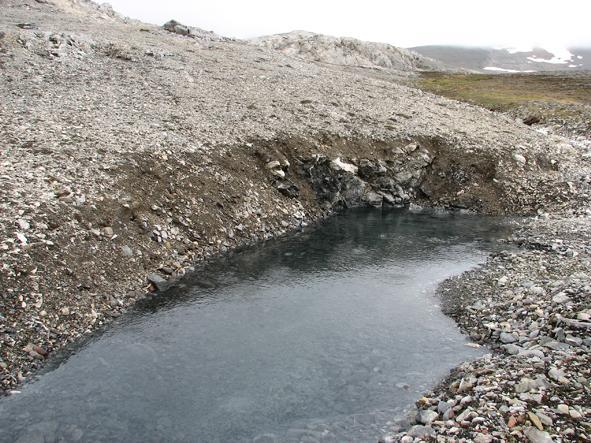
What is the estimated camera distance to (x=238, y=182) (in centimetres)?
2956

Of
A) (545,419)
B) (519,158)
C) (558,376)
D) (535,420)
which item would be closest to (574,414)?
(545,419)

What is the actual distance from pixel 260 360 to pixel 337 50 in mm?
115528

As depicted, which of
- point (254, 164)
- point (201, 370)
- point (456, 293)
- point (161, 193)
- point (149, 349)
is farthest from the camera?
point (254, 164)

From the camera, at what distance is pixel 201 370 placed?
51.8ft

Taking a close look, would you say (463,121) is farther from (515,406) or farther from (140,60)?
(515,406)

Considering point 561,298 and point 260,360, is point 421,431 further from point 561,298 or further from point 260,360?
point 561,298

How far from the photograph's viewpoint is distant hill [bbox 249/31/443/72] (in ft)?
389

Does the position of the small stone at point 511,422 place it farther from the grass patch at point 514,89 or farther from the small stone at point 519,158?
the grass patch at point 514,89

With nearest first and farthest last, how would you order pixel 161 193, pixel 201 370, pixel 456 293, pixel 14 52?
pixel 201 370, pixel 456 293, pixel 161 193, pixel 14 52

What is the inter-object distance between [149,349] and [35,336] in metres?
3.59

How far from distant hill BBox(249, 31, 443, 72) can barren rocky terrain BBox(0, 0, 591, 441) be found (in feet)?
223

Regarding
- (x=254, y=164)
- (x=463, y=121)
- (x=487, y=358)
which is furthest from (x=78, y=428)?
(x=463, y=121)

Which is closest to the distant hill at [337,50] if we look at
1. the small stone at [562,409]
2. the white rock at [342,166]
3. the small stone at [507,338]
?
the white rock at [342,166]

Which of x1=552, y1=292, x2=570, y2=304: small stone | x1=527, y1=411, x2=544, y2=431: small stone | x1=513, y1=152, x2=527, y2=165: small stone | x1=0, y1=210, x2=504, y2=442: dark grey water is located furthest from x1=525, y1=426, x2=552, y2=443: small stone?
x1=513, y1=152, x2=527, y2=165: small stone
